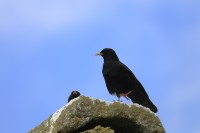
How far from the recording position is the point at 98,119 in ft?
22.5

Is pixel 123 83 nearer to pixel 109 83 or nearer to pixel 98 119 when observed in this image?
pixel 109 83

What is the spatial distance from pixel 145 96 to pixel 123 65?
109 cm

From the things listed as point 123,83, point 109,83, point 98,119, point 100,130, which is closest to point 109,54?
point 109,83

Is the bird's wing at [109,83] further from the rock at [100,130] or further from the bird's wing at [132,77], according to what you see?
the rock at [100,130]

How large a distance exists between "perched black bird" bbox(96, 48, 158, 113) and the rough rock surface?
2385 millimetres

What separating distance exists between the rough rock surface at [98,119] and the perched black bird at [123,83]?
2.38 m

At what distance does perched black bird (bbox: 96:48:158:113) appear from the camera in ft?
32.2

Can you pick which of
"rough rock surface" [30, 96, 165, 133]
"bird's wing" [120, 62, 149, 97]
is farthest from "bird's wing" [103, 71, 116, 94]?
"rough rock surface" [30, 96, 165, 133]

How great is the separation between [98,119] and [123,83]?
332 centimetres

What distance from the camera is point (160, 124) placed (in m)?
7.31

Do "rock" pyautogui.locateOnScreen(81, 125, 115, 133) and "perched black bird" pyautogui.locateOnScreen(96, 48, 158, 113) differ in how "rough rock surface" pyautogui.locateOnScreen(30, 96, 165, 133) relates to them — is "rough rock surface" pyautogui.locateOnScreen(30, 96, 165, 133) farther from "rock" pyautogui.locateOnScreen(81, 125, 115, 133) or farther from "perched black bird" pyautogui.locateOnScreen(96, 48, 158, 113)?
"perched black bird" pyautogui.locateOnScreen(96, 48, 158, 113)

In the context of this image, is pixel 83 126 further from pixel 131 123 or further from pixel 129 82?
pixel 129 82

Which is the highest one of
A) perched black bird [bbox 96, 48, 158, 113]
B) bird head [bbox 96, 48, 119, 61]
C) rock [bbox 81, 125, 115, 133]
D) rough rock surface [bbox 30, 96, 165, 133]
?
bird head [bbox 96, 48, 119, 61]

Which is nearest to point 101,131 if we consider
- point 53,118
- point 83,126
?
point 83,126
